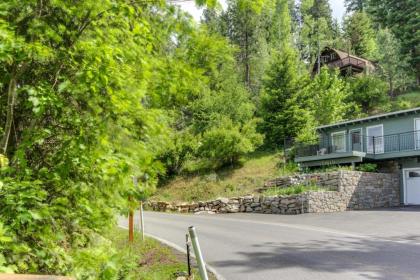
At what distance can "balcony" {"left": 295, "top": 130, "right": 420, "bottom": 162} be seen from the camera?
2458cm

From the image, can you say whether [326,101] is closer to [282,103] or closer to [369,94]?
[282,103]

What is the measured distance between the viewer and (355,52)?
5909cm

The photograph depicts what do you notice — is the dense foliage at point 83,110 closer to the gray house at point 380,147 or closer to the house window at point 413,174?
→ the gray house at point 380,147

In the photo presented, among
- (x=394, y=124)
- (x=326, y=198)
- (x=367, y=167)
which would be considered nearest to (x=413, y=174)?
(x=367, y=167)

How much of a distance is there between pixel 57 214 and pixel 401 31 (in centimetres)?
4961

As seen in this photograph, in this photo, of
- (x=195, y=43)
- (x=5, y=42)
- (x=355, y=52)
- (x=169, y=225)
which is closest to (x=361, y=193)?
(x=169, y=225)

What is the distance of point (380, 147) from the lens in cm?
2656

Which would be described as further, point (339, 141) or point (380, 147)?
point (339, 141)

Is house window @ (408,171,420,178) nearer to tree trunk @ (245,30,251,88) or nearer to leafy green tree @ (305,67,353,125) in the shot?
leafy green tree @ (305,67,353,125)

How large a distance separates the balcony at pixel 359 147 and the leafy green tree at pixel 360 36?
3294cm

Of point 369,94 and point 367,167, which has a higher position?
point 369,94

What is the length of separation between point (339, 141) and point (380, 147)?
132 inches

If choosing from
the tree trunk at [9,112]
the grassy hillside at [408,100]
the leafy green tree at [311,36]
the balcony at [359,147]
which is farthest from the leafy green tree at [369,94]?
the tree trunk at [9,112]

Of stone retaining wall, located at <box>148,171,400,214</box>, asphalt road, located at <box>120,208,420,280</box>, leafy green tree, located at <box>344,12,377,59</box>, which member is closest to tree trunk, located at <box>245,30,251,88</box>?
leafy green tree, located at <box>344,12,377,59</box>
